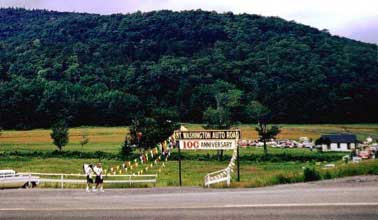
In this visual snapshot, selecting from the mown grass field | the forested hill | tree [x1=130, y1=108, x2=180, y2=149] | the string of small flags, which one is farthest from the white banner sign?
the forested hill

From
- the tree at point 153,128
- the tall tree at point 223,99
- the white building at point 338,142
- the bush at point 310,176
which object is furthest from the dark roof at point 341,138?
the bush at point 310,176

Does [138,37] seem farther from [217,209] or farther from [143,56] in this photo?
[217,209]

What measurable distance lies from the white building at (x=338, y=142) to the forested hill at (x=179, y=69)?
86.9ft

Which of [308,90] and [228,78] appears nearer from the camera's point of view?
[308,90]

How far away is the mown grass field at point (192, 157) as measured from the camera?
48.1 metres

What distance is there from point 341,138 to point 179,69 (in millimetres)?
73499

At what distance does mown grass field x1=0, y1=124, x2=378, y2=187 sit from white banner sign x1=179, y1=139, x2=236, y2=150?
10.3 feet

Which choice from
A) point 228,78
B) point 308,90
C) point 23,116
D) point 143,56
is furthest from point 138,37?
point 308,90

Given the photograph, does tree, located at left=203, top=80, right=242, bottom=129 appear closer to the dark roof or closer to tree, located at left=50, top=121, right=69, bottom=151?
the dark roof

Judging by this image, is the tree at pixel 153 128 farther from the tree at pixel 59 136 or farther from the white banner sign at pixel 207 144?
the white banner sign at pixel 207 144

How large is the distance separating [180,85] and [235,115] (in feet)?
86.2

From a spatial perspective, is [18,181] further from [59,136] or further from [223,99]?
[223,99]

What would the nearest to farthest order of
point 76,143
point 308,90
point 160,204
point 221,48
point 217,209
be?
point 217,209 → point 160,204 → point 76,143 → point 308,90 → point 221,48

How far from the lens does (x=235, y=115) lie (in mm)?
130375
